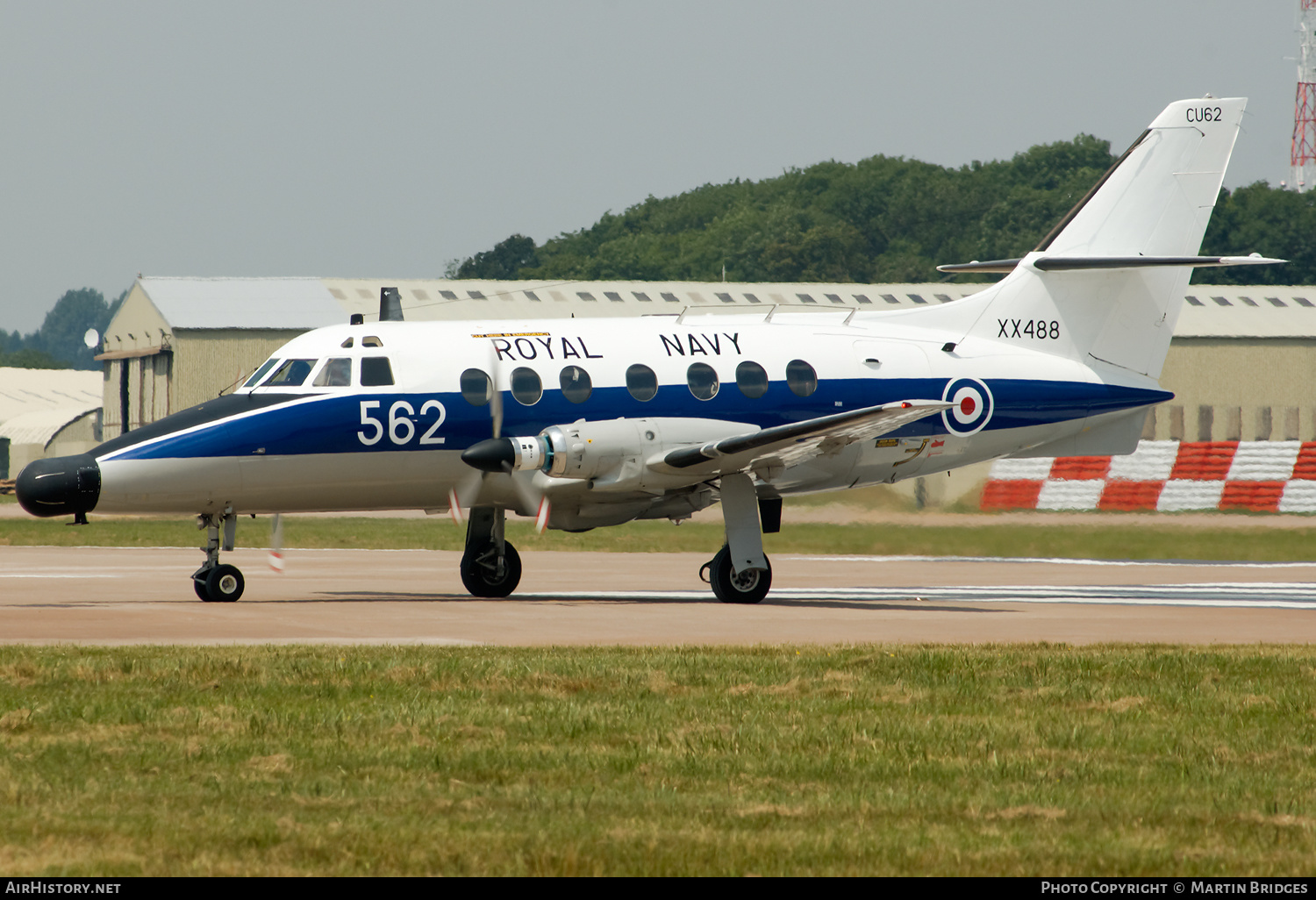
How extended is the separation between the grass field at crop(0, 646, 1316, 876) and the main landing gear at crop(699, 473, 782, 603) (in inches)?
251

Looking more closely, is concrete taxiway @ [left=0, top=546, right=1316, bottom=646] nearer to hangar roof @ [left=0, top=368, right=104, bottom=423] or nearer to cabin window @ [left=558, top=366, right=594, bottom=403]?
cabin window @ [left=558, top=366, right=594, bottom=403]

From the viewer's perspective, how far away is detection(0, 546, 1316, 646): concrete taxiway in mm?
18312

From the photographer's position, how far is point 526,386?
22266 mm

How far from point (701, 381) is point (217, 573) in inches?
285

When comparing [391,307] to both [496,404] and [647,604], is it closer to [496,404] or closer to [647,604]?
[496,404]

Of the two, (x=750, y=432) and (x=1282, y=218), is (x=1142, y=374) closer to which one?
(x=750, y=432)

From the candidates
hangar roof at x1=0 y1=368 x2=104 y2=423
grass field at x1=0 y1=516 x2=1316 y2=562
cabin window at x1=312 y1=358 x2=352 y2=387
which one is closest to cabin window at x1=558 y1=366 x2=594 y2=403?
cabin window at x1=312 y1=358 x2=352 y2=387

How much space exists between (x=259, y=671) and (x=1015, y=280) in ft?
51.8

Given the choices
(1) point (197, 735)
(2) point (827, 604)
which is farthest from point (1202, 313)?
(1) point (197, 735)

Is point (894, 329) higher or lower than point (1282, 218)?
lower

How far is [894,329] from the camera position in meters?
25.0

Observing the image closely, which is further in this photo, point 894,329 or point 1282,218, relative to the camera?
point 1282,218

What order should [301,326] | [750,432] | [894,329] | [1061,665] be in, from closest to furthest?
[1061,665] → [750,432] → [894,329] → [301,326]

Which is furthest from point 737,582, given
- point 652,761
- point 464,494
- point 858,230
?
point 858,230
